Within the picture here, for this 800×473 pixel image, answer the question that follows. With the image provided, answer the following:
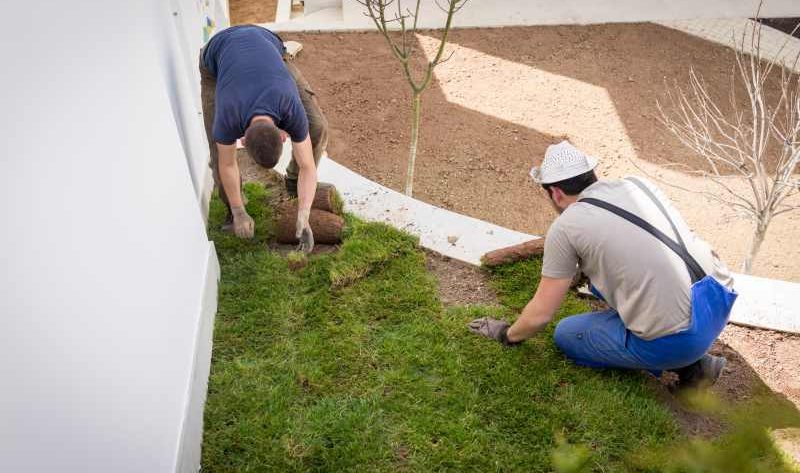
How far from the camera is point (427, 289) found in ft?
14.1

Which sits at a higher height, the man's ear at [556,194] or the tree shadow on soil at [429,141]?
the man's ear at [556,194]

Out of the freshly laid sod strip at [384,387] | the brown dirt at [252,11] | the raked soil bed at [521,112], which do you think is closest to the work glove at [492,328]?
the freshly laid sod strip at [384,387]

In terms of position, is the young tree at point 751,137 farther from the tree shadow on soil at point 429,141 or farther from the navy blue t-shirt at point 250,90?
the navy blue t-shirt at point 250,90

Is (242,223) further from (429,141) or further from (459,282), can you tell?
(429,141)

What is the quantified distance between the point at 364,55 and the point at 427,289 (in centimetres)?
423

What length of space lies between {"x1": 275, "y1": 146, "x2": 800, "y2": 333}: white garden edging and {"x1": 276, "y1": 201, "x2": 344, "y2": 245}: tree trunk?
0.92 feet

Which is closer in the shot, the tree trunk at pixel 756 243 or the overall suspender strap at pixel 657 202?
the overall suspender strap at pixel 657 202

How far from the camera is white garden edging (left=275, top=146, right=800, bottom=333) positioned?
4.18m

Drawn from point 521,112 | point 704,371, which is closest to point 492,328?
point 704,371

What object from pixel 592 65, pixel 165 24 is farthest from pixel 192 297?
pixel 592 65

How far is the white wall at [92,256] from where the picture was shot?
1.96 m

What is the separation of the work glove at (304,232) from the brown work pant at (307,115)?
439 millimetres

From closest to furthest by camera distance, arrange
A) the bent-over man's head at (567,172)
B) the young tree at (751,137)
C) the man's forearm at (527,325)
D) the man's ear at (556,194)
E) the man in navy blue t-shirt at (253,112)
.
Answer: the bent-over man's head at (567,172) → the man's ear at (556,194) → the man's forearm at (527,325) → the man in navy blue t-shirt at (253,112) → the young tree at (751,137)

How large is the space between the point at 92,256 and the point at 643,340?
99.6 inches
